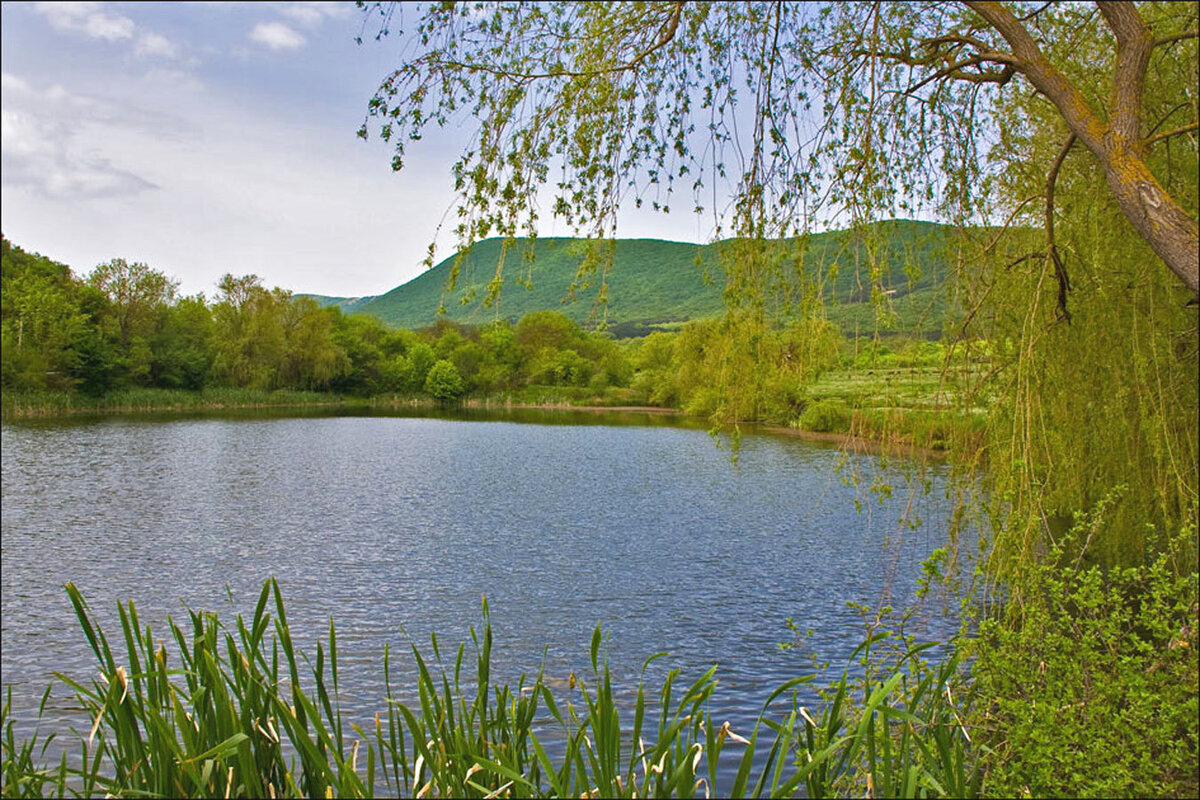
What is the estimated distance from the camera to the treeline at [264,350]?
4266 cm

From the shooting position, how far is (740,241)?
16.3 feet

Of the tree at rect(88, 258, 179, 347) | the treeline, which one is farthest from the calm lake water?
the tree at rect(88, 258, 179, 347)

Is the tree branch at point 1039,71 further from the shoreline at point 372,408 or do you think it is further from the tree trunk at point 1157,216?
the shoreline at point 372,408

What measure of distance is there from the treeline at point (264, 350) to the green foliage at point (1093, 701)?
26.6 meters

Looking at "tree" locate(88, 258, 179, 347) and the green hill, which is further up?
"tree" locate(88, 258, 179, 347)

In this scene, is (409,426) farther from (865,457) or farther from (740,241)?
(740,241)

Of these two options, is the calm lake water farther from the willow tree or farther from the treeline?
the treeline

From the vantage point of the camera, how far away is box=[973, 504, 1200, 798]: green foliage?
315cm

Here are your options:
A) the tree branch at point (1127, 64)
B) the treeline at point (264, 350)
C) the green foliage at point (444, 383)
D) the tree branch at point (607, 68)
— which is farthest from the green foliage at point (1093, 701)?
the green foliage at point (444, 383)

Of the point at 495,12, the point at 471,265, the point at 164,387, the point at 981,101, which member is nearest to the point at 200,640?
the point at 471,265

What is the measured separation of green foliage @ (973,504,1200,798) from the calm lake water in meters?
1.14

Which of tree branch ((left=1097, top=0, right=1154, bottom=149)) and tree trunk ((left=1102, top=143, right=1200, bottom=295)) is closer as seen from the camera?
tree trunk ((left=1102, top=143, right=1200, bottom=295))

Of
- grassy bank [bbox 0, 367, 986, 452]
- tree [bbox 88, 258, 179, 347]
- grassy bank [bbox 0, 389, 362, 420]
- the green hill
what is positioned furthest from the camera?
tree [bbox 88, 258, 179, 347]

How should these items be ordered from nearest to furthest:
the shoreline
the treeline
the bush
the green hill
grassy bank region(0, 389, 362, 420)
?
the green hill → the bush → the shoreline → grassy bank region(0, 389, 362, 420) → the treeline
